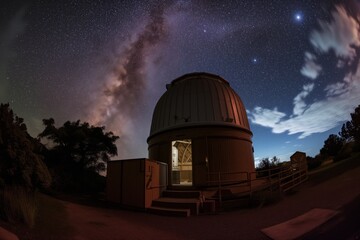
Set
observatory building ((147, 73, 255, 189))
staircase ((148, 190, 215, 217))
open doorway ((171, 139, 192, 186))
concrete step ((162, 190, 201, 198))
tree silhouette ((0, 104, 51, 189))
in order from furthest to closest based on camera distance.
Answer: open doorway ((171, 139, 192, 186)) < observatory building ((147, 73, 255, 189)) < concrete step ((162, 190, 201, 198)) < staircase ((148, 190, 215, 217)) < tree silhouette ((0, 104, 51, 189))

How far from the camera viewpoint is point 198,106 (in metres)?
12.1

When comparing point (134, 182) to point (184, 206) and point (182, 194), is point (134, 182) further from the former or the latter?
point (184, 206)

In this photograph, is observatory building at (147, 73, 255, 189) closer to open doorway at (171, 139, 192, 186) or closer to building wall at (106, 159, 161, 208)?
open doorway at (171, 139, 192, 186)

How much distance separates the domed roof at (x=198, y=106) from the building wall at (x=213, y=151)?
→ 0.41 meters

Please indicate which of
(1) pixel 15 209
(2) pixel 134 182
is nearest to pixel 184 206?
(2) pixel 134 182

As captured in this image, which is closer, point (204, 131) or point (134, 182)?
point (134, 182)

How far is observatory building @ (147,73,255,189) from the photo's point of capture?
1090cm

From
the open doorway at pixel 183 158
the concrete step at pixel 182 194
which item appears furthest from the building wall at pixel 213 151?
the open doorway at pixel 183 158

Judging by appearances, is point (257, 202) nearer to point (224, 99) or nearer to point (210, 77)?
point (224, 99)

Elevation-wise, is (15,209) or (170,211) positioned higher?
A: (15,209)

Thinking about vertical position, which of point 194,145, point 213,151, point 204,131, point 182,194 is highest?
point 204,131

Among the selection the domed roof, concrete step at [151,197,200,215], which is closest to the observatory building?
the domed roof

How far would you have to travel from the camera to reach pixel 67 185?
44.5ft

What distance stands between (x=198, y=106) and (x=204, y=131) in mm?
1653
